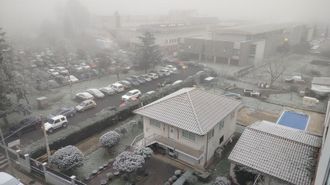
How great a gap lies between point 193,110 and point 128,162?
757 cm

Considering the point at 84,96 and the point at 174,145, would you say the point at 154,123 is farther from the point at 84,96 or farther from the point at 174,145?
the point at 84,96

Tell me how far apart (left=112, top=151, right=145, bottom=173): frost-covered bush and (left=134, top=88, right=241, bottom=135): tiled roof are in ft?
14.2

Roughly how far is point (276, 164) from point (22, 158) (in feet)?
69.9

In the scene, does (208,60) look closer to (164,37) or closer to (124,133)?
(164,37)

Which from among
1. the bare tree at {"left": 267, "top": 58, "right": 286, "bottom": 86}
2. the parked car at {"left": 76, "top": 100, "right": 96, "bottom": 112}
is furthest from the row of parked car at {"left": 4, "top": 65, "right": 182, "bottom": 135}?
the bare tree at {"left": 267, "top": 58, "right": 286, "bottom": 86}

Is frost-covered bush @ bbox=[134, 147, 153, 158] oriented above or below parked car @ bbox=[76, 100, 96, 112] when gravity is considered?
above

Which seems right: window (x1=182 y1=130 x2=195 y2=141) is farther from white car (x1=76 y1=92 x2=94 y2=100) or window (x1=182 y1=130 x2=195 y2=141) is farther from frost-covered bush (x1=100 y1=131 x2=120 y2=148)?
white car (x1=76 y1=92 x2=94 y2=100)

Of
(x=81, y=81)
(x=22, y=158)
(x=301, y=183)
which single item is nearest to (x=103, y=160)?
(x=22, y=158)

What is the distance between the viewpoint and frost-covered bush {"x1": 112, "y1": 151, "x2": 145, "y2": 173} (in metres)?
20.6

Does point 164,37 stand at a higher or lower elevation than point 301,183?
higher

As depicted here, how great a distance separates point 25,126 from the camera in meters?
29.5

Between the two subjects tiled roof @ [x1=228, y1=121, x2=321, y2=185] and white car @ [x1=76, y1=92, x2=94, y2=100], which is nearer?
tiled roof @ [x1=228, y1=121, x2=321, y2=185]

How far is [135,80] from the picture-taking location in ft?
158

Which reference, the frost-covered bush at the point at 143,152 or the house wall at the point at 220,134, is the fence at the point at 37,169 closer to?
the frost-covered bush at the point at 143,152
